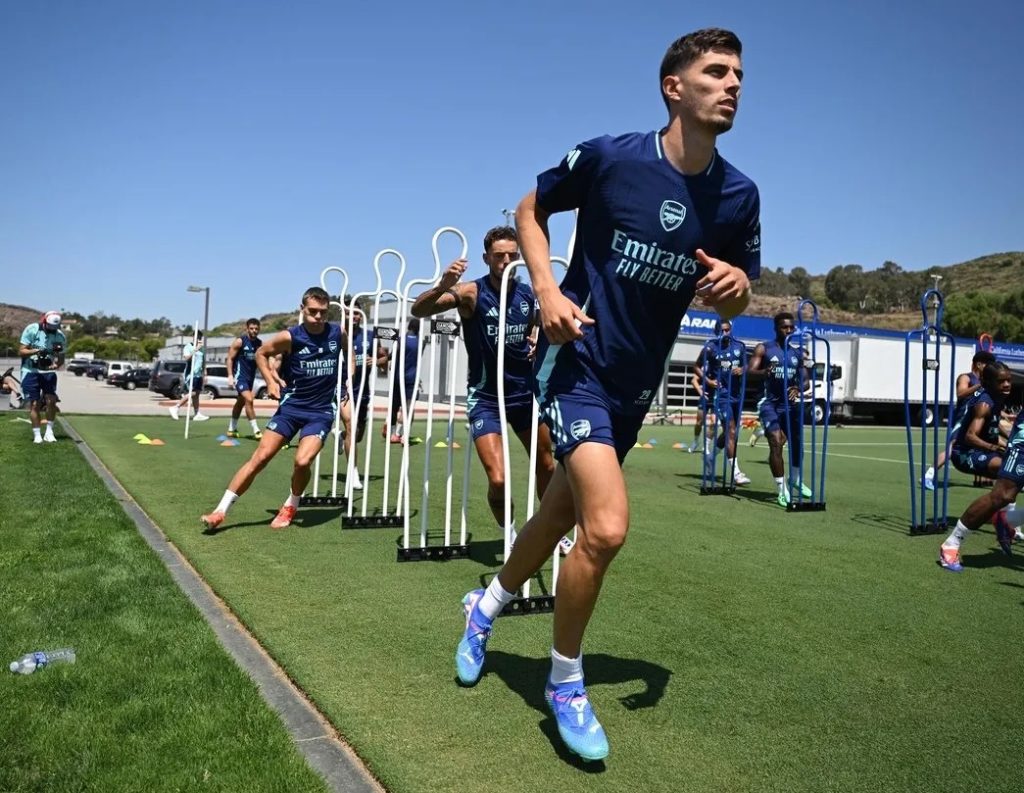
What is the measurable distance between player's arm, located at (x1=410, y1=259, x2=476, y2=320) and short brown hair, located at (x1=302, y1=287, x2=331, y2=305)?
6.50 feet

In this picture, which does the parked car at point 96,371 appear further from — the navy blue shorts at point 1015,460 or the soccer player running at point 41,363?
the navy blue shorts at point 1015,460

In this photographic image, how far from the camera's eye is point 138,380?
176 ft

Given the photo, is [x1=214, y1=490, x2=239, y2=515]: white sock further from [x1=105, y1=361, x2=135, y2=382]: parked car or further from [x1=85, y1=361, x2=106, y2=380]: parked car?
[x1=85, y1=361, x2=106, y2=380]: parked car

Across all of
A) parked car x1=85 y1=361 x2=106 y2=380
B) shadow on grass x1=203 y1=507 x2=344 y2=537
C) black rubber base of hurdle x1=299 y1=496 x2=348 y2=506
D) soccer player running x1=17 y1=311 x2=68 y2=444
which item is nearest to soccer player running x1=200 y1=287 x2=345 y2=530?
shadow on grass x1=203 y1=507 x2=344 y2=537

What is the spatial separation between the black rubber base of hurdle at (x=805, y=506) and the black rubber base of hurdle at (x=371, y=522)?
14.5ft

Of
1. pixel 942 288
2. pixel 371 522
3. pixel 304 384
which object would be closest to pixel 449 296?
pixel 304 384

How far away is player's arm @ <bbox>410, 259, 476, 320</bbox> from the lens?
15.9ft

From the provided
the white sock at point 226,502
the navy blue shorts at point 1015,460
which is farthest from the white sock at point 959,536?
the white sock at point 226,502

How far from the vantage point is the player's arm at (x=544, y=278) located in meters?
2.77

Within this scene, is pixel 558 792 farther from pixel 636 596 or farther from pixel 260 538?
pixel 260 538

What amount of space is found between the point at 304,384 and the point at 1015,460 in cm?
566

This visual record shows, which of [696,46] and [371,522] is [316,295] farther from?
[696,46]

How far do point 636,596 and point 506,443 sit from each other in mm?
1262

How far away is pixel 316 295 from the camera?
279 inches
